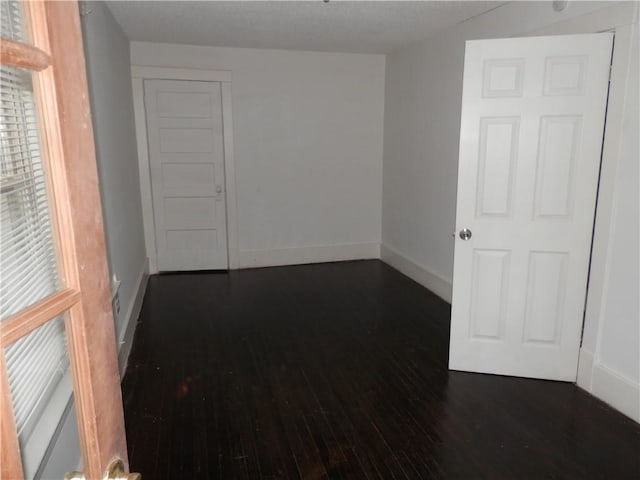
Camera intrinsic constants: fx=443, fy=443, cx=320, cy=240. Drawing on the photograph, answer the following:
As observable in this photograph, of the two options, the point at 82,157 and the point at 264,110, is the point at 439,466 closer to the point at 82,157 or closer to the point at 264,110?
the point at 82,157

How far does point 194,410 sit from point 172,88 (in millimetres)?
3463

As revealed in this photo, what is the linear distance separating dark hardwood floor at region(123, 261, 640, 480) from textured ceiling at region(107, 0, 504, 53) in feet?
8.00

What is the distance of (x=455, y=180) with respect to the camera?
3.92 meters

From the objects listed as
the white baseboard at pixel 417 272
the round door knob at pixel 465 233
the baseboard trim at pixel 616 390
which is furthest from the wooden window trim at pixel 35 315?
the white baseboard at pixel 417 272

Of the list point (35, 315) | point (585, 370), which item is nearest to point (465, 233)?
point (585, 370)

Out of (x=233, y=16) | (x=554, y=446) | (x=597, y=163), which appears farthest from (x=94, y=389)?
(x=233, y=16)

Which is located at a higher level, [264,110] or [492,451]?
[264,110]

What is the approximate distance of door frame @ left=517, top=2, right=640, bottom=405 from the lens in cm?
230

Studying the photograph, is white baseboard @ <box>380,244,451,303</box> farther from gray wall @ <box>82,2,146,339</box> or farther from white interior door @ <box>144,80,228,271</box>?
gray wall @ <box>82,2,146,339</box>

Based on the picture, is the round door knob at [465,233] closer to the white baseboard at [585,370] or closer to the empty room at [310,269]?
the empty room at [310,269]

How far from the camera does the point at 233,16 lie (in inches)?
138

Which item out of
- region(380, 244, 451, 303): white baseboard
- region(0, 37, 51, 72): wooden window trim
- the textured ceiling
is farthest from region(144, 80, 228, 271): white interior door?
region(0, 37, 51, 72): wooden window trim

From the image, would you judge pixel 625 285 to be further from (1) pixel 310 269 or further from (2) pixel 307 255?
(2) pixel 307 255

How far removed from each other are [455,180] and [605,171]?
1.54m
